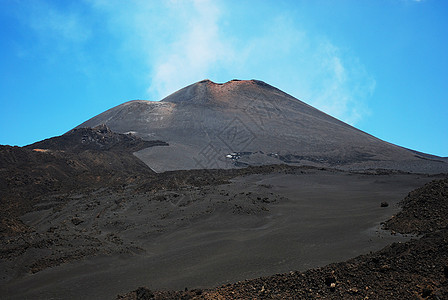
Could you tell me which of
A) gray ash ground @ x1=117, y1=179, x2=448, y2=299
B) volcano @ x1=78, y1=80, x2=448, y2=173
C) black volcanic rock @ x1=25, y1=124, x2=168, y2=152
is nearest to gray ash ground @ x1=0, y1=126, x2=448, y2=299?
gray ash ground @ x1=117, y1=179, x2=448, y2=299

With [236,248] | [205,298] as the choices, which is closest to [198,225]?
[236,248]

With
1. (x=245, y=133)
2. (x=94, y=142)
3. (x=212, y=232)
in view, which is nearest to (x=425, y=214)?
(x=212, y=232)

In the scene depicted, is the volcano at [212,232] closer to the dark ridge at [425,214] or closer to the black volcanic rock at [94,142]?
the dark ridge at [425,214]

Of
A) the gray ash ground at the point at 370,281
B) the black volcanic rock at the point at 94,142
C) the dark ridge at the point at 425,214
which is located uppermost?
the black volcanic rock at the point at 94,142

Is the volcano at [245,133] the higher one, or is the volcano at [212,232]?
the volcano at [245,133]

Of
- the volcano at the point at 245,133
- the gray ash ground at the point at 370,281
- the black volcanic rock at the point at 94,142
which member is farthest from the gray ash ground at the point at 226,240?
the black volcanic rock at the point at 94,142

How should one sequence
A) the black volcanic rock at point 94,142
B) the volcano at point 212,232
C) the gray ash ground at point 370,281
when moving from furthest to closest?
the black volcanic rock at point 94,142
the volcano at point 212,232
the gray ash ground at point 370,281

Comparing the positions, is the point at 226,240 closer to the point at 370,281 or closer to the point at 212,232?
the point at 212,232

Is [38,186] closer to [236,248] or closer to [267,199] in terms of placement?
[267,199]
